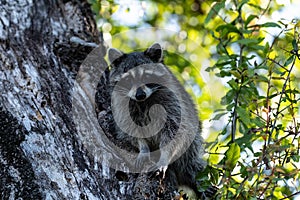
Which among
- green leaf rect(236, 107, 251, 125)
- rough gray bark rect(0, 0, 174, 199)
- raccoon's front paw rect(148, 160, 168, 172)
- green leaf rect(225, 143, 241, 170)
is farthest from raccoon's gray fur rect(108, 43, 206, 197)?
green leaf rect(225, 143, 241, 170)

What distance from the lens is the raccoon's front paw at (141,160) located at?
3.58 metres

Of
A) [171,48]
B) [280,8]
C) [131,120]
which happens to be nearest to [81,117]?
[131,120]

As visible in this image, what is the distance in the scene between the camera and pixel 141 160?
12.2 feet

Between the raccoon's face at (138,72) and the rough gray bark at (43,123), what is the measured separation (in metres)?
0.22

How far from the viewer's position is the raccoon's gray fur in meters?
4.07

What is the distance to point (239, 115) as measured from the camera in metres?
3.42

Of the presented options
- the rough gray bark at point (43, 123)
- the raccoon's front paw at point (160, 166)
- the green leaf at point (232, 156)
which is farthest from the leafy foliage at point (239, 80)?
the rough gray bark at point (43, 123)

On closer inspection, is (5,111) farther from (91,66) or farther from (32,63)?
(91,66)

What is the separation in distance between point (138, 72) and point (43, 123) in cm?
108

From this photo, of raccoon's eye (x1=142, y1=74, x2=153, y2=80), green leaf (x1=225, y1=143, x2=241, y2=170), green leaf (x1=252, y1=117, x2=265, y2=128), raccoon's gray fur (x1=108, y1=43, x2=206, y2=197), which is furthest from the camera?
raccoon's eye (x1=142, y1=74, x2=153, y2=80)

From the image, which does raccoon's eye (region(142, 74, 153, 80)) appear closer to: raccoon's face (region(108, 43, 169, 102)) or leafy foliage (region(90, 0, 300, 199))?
raccoon's face (region(108, 43, 169, 102))

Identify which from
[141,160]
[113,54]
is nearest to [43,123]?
[141,160]

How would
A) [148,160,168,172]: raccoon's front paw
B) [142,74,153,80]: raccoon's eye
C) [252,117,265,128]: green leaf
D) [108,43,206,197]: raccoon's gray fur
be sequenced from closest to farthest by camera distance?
[252,117,265,128]: green leaf, [148,160,168,172]: raccoon's front paw, [108,43,206,197]: raccoon's gray fur, [142,74,153,80]: raccoon's eye

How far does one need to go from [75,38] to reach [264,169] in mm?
1951
